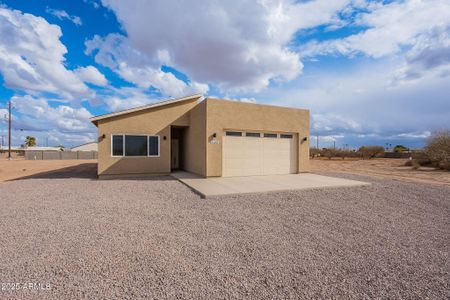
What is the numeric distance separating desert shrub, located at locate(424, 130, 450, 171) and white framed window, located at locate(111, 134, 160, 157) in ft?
69.3

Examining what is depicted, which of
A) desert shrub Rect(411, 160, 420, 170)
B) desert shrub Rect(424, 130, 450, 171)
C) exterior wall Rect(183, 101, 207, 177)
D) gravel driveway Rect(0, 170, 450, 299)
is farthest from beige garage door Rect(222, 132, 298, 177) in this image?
desert shrub Rect(424, 130, 450, 171)

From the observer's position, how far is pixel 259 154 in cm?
1130

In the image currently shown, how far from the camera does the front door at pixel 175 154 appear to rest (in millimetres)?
14516

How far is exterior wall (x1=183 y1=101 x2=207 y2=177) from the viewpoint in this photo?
10359 millimetres

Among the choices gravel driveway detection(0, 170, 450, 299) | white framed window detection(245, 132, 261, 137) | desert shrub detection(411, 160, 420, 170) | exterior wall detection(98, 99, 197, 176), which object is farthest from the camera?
desert shrub detection(411, 160, 420, 170)

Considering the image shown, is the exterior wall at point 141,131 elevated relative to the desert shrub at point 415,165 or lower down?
elevated

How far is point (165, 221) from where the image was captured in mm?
4680

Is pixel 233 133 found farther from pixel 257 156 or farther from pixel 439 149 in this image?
pixel 439 149

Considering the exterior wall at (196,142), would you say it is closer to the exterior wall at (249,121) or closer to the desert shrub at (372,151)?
the exterior wall at (249,121)

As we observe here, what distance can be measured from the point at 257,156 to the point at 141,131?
6.33 meters

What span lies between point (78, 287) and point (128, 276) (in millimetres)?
537

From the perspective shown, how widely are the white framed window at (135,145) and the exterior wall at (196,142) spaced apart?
6.19 feet

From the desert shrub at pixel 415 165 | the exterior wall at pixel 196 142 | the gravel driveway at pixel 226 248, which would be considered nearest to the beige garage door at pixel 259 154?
the exterior wall at pixel 196 142

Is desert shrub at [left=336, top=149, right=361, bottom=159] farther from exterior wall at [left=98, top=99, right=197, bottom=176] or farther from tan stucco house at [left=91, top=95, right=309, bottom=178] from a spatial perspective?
exterior wall at [left=98, top=99, right=197, bottom=176]
